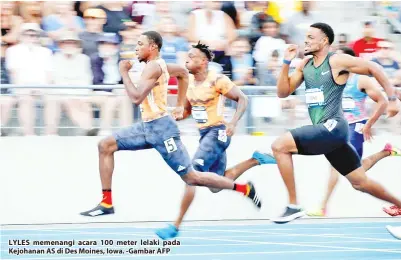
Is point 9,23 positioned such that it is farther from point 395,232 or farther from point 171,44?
point 395,232

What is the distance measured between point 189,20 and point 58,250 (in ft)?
14.4

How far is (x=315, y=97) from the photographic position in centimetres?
1034

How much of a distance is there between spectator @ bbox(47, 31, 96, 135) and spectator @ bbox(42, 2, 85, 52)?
161 mm

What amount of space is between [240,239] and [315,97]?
2.61 metres

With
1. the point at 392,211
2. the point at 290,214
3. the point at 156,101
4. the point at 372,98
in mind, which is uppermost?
the point at 156,101

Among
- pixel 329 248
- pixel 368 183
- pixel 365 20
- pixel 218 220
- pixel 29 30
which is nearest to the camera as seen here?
pixel 368 183

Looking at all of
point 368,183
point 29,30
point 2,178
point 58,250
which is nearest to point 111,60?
point 29,30

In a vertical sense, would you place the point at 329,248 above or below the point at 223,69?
below

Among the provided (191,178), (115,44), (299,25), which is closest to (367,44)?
(299,25)

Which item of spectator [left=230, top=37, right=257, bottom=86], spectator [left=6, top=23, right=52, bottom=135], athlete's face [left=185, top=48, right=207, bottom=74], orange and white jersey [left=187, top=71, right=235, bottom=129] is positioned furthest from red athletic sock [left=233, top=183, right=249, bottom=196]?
spectator [left=6, top=23, right=52, bottom=135]

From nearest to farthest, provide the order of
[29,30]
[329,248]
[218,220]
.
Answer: [329,248] → [29,30] → [218,220]

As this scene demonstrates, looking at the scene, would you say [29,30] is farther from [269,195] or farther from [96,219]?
[269,195]

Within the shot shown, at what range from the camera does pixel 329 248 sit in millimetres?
11656

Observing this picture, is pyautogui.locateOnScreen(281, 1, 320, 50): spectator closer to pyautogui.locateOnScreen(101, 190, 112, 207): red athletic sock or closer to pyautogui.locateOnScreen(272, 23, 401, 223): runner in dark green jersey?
pyautogui.locateOnScreen(272, 23, 401, 223): runner in dark green jersey
